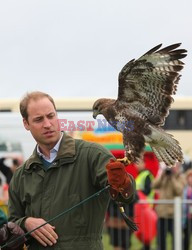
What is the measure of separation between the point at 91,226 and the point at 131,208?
18.2ft

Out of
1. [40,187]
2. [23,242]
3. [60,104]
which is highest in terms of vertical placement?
[40,187]

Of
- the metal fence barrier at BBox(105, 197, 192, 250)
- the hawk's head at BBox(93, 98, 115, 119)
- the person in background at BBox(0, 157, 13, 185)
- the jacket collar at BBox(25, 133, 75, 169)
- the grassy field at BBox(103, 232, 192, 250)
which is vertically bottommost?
the person in background at BBox(0, 157, 13, 185)

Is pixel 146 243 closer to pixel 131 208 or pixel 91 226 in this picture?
pixel 131 208

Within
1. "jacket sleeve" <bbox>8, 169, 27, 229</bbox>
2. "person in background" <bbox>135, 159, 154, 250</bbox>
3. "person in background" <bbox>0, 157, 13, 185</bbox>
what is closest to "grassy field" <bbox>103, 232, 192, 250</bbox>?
"person in background" <bbox>135, 159, 154, 250</bbox>

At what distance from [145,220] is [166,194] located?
5.33 ft


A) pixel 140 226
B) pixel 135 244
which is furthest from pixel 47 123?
→ pixel 135 244

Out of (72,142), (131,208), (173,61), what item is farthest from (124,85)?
(131,208)

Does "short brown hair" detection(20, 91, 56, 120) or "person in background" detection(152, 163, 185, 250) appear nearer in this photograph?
"short brown hair" detection(20, 91, 56, 120)

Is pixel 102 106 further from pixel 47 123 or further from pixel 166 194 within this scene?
pixel 166 194

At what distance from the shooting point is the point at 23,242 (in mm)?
4684

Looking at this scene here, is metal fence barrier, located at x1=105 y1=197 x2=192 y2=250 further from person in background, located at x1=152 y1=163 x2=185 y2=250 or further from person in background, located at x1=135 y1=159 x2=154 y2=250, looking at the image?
person in background, located at x1=135 y1=159 x2=154 y2=250

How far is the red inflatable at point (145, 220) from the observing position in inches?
397

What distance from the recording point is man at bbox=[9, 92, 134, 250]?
15.0ft

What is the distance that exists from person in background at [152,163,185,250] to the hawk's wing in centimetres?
578
